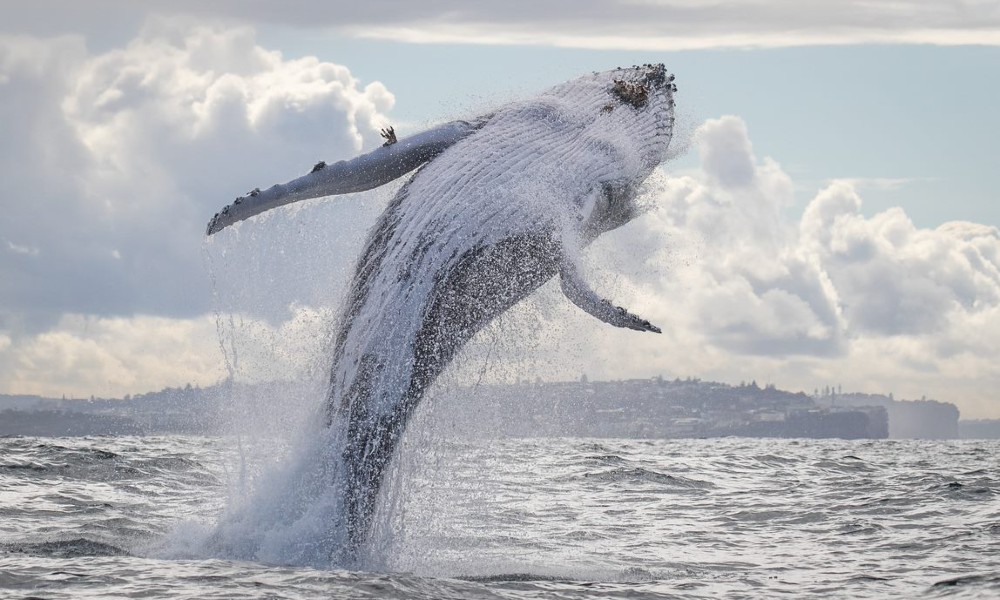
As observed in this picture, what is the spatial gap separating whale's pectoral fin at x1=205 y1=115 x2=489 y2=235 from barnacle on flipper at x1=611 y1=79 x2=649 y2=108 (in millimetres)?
1911

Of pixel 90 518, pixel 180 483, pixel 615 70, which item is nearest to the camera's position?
pixel 615 70

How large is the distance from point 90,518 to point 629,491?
9397 mm

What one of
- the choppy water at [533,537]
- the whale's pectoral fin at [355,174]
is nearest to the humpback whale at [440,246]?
the whale's pectoral fin at [355,174]

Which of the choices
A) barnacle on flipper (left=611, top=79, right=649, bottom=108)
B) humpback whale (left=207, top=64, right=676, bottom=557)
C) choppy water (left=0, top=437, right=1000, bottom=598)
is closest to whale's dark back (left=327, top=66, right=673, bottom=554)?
humpback whale (left=207, top=64, right=676, bottom=557)

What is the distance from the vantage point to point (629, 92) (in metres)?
11.9

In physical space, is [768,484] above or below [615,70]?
below

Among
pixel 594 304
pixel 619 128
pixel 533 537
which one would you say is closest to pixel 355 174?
pixel 594 304

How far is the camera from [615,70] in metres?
12.4

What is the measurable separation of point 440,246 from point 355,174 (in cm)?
119

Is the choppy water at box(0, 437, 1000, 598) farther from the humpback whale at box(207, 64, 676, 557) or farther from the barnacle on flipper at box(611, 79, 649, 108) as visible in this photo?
the barnacle on flipper at box(611, 79, 649, 108)

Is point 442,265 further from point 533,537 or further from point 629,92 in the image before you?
point 533,537

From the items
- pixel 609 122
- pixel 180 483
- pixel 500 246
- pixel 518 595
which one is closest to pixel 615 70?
pixel 609 122

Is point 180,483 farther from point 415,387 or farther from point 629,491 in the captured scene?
point 415,387

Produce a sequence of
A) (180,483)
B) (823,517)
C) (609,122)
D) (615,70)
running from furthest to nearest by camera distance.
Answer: (180,483), (823,517), (615,70), (609,122)
